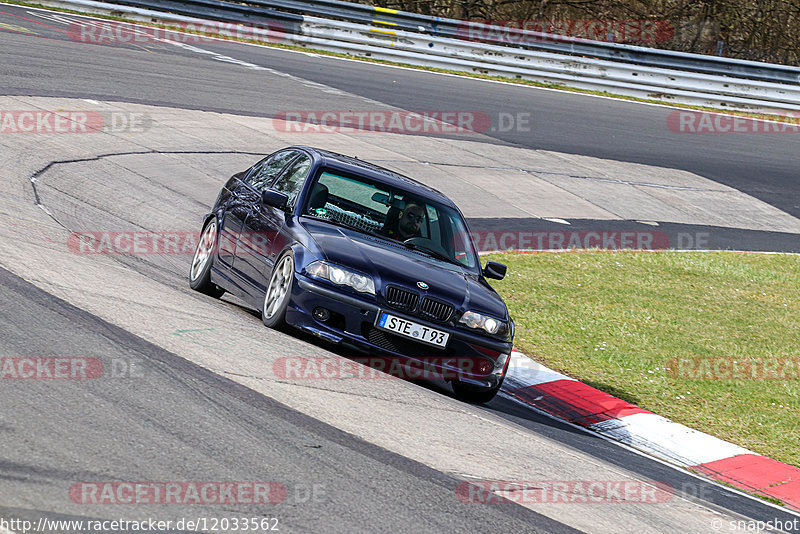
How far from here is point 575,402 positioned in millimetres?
8562

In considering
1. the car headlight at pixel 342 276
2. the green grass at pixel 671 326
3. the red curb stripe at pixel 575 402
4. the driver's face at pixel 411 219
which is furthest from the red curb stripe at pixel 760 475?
the driver's face at pixel 411 219

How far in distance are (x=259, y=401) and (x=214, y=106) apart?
44.2 ft

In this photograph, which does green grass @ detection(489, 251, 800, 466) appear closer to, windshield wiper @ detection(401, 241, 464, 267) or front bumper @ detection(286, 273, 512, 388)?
windshield wiper @ detection(401, 241, 464, 267)

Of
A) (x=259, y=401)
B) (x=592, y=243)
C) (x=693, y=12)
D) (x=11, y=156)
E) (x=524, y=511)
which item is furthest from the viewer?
(x=693, y=12)

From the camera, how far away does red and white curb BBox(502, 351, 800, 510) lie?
24.2 ft

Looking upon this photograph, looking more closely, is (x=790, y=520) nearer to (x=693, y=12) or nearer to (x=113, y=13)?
(x=113, y=13)

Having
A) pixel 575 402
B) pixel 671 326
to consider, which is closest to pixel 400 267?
pixel 575 402

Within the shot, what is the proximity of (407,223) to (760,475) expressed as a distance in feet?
11.2

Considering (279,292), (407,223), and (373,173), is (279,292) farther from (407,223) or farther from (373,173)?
(373,173)

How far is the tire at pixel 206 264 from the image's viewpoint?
9000mm

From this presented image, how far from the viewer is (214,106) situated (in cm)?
1839

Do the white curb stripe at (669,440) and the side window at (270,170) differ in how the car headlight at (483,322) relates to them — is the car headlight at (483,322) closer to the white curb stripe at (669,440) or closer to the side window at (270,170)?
the white curb stripe at (669,440)

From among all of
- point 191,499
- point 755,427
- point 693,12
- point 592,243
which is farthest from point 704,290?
point 693,12

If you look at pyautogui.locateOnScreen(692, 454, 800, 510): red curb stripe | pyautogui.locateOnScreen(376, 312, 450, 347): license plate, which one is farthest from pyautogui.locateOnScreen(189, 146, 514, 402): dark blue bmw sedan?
pyautogui.locateOnScreen(692, 454, 800, 510): red curb stripe
